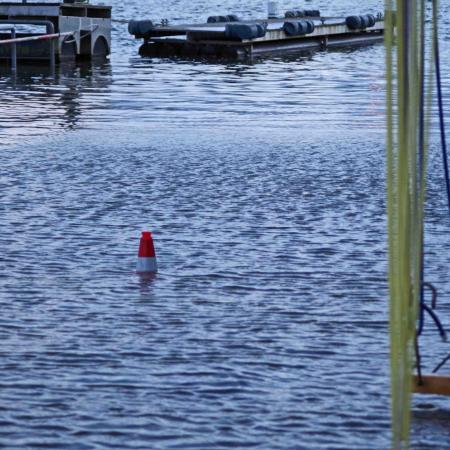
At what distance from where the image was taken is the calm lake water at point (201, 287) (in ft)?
19.8

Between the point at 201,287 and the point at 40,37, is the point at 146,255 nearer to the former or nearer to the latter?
the point at 201,287

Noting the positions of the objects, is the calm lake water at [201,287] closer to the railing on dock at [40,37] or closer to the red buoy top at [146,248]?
the red buoy top at [146,248]

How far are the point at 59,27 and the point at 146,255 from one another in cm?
2366

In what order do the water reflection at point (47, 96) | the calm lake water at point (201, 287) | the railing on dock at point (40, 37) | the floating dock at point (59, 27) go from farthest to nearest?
the floating dock at point (59, 27)
the railing on dock at point (40, 37)
the water reflection at point (47, 96)
the calm lake water at point (201, 287)

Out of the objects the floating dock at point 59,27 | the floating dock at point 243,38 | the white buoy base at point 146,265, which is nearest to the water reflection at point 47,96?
the floating dock at point 59,27

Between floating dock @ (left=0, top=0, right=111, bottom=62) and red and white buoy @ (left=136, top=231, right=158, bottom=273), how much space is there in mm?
21615

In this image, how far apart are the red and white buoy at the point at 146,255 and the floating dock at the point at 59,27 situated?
70.9 ft

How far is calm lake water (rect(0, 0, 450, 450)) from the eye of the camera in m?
6.03

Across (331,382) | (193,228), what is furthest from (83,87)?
(331,382)

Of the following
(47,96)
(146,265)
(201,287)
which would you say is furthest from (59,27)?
(201,287)

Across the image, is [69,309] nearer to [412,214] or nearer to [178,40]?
[412,214]

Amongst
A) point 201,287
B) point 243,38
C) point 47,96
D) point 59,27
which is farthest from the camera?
point 243,38

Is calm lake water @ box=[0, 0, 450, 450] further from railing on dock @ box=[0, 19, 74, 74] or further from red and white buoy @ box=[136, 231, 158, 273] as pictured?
railing on dock @ box=[0, 19, 74, 74]

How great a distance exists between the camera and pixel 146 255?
9.05 m
